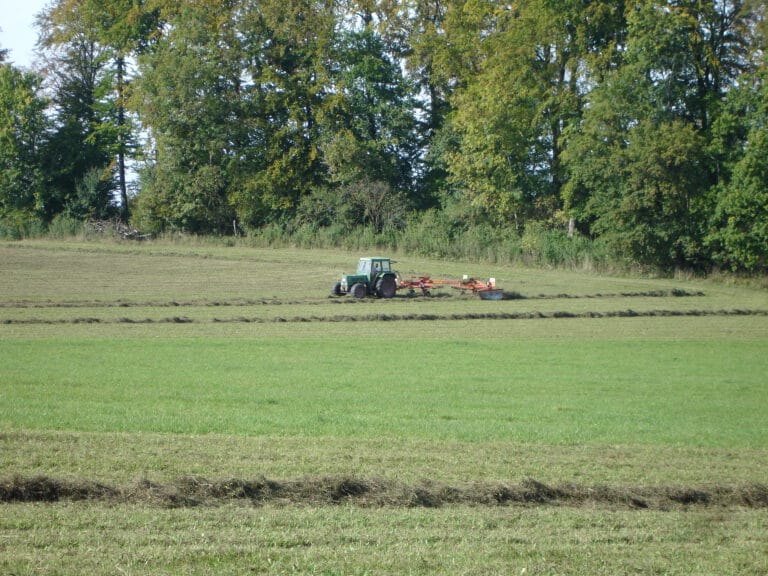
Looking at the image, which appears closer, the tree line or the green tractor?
the green tractor

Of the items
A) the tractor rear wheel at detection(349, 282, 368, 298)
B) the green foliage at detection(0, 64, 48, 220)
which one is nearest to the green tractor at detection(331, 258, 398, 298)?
the tractor rear wheel at detection(349, 282, 368, 298)

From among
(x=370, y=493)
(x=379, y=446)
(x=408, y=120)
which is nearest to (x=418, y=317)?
(x=379, y=446)

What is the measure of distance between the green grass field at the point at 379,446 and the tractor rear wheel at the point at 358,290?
308 inches

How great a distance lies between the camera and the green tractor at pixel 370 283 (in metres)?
39.4

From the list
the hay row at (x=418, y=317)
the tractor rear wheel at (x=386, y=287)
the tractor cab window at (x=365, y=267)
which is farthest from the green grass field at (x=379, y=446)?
the tractor cab window at (x=365, y=267)

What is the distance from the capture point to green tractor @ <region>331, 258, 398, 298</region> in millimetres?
39406

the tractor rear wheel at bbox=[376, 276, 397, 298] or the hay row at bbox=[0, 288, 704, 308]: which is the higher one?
the tractor rear wheel at bbox=[376, 276, 397, 298]

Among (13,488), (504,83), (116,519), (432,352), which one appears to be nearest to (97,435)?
(13,488)

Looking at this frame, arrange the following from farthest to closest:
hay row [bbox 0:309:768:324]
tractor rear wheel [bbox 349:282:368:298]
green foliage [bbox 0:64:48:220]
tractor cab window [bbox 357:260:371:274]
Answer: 1. green foliage [bbox 0:64:48:220]
2. tractor cab window [bbox 357:260:371:274]
3. tractor rear wheel [bbox 349:282:368:298]
4. hay row [bbox 0:309:768:324]

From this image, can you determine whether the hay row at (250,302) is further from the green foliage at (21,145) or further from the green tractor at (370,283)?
the green foliage at (21,145)

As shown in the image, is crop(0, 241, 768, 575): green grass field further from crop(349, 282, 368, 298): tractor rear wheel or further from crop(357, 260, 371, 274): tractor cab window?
crop(357, 260, 371, 274): tractor cab window

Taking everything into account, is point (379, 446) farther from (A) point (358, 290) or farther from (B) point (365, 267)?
(B) point (365, 267)

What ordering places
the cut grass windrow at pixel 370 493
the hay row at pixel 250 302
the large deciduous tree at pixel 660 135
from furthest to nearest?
the large deciduous tree at pixel 660 135, the hay row at pixel 250 302, the cut grass windrow at pixel 370 493

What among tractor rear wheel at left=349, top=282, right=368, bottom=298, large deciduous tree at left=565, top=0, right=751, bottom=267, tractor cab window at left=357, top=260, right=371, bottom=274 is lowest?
tractor rear wheel at left=349, top=282, right=368, bottom=298
